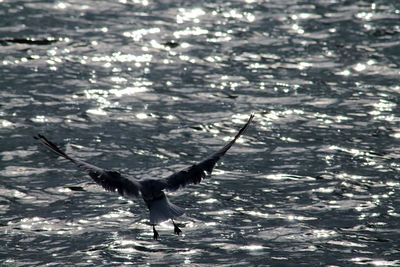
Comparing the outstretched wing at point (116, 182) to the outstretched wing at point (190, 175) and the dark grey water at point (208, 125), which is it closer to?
the outstretched wing at point (190, 175)

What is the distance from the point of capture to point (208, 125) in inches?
637

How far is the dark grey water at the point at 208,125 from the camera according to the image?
12.7m

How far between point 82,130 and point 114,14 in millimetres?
5124

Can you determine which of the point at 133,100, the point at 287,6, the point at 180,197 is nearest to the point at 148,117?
the point at 133,100

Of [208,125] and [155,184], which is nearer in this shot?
[155,184]

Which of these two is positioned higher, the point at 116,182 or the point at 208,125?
the point at 208,125

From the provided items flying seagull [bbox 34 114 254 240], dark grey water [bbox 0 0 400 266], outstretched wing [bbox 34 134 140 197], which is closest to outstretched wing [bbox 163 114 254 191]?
flying seagull [bbox 34 114 254 240]

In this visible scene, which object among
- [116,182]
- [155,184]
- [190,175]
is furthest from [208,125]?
[116,182]

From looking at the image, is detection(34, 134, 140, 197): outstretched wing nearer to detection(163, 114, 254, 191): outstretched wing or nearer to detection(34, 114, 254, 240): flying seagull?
detection(34, 114, 254, 240): flying seagull

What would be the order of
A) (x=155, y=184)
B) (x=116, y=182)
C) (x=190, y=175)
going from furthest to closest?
1. (x=190, y=175)
2. (x=155, y=184)
3. (x=116, y=182)

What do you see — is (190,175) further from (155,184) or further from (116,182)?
(116,182)

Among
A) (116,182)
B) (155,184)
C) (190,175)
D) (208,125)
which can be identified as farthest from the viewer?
(208,125)

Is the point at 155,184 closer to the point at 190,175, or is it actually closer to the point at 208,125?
the point at 190,175

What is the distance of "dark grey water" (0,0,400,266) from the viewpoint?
1274 centimetres
